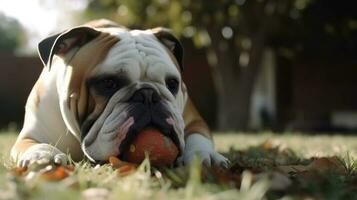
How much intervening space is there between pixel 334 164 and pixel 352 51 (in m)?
13.1

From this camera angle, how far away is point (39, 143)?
3.46 metres

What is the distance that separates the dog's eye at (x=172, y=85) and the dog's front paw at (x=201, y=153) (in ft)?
1.02

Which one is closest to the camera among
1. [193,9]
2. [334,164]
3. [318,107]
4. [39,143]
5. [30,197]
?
[30,197]

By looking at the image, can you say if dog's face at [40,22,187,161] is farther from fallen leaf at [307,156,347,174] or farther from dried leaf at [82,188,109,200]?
dried leaf at [82,188,109,200]

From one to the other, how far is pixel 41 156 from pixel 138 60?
2.19 ft

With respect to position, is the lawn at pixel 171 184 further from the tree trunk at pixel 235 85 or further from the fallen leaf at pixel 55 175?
the tree trunk at pixel 235 85

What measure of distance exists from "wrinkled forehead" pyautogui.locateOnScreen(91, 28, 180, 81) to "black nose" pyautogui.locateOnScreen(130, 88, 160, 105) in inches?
5.7

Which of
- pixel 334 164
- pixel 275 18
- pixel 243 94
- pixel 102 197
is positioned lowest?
pixel 243 94

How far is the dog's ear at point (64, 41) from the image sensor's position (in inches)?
132

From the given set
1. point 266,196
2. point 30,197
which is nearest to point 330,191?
point 266,196

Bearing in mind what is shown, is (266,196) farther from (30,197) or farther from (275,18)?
(275,18)

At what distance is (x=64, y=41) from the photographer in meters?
3.44

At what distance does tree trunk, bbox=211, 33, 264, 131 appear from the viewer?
567 inches

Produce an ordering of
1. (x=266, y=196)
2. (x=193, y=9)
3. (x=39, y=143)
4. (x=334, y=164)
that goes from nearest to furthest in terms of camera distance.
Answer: (x=266, y=196)
(x=334, y=164)
(x=39, y=143)
(x=193, y=9)
